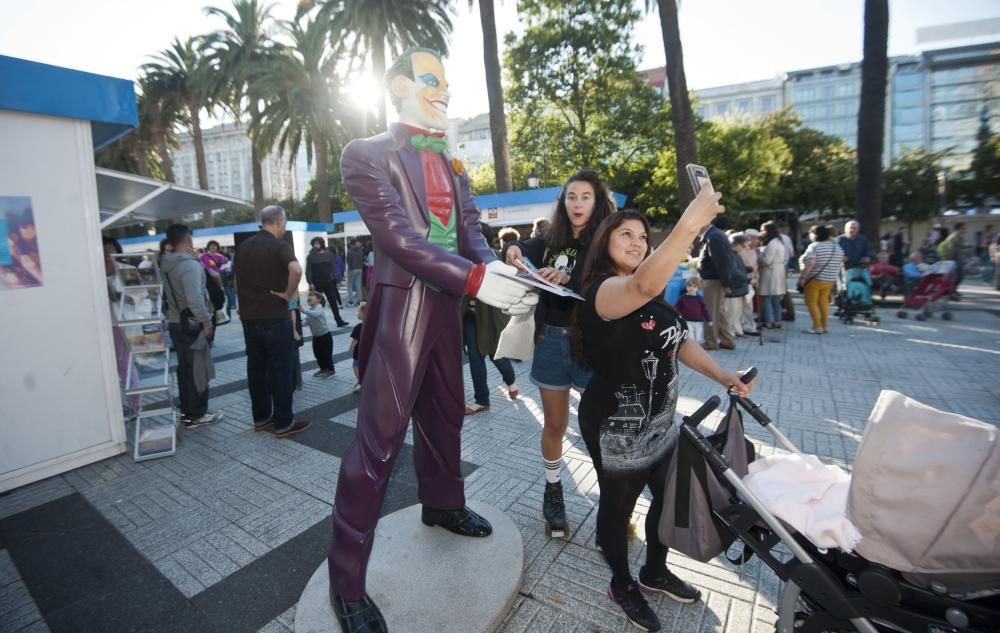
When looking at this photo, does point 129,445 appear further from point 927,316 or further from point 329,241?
point 329,241

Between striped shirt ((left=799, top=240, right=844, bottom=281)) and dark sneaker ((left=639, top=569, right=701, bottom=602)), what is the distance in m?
6.96

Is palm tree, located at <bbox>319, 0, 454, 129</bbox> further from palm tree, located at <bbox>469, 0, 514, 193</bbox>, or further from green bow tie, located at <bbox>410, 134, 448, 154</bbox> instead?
green bow tie, located at <bbox>410, 134, 448, 154</bbox>

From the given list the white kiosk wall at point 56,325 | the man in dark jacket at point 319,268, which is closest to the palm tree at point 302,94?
the man in dark jacket at point 319,268

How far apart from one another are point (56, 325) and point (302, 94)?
23.2m

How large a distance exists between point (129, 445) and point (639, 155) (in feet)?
81.7

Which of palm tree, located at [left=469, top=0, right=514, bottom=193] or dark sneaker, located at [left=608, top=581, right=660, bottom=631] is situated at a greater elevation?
palm tree, located at [left=469, top=0, right=514, bottom=193]

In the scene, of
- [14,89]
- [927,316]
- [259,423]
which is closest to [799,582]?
[259,423]

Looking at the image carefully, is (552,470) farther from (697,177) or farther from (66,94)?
(66,94)

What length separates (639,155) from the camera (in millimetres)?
24922

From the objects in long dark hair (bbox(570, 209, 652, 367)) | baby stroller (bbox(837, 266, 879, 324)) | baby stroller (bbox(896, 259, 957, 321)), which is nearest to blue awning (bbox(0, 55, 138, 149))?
long dark hair (bbox(570, 209, 652, 367))

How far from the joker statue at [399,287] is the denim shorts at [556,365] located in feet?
2.20

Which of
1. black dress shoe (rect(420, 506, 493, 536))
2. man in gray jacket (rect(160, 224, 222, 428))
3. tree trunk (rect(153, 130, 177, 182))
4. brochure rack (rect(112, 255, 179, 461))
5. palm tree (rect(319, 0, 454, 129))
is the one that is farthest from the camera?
tree trunk (rect(153, 130, 177, 182))

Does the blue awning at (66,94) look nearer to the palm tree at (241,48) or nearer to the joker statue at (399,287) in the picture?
the joker statue at (399,287)

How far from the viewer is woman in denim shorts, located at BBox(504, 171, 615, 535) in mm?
2639
